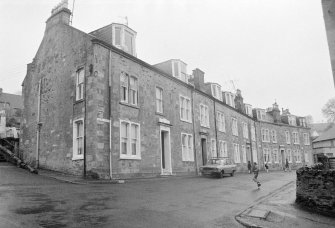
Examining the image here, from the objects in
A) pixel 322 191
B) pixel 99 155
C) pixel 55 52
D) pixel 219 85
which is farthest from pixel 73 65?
pixel 219 85

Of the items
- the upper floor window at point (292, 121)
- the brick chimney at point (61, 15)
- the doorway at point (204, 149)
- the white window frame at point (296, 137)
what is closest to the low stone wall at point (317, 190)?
the doorway at point (204, 149)

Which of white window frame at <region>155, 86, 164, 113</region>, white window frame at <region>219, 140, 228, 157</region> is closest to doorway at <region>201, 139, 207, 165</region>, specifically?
white window frame at <region>219, 140, 228, 157</region>

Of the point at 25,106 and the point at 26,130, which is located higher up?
the point at 25,106

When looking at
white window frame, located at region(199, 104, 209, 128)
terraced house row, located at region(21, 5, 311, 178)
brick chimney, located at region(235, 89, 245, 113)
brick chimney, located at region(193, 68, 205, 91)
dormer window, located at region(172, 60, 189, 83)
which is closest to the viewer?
terraced house row, located at region(21, 5, 311, 178)

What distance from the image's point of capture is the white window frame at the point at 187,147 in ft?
81.5

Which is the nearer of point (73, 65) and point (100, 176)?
point (100, 176)

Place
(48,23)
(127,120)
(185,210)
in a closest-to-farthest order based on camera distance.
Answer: (185,210), (127,120), (48,23)

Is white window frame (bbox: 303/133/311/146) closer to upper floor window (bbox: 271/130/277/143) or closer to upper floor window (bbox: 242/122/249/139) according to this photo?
upper floor window (bbox: 271/130/277/143)

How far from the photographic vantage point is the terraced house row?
17.4 m

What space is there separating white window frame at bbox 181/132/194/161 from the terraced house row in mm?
16

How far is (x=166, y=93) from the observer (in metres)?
23.6

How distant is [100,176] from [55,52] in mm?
10152

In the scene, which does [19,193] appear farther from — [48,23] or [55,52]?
[48,23]

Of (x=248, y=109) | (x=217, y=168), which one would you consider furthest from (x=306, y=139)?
(x=217, y=168)
